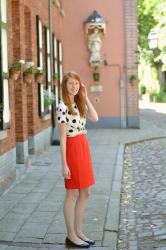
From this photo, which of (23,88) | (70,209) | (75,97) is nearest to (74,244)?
(70,209)

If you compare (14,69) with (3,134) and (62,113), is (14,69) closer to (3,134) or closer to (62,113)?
(3,134)

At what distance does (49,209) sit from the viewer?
7195 millimetres

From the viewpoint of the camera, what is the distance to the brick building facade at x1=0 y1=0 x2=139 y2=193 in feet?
28.7

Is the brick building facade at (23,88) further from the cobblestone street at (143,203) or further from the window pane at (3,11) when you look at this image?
the cobblestone street at (143,203)

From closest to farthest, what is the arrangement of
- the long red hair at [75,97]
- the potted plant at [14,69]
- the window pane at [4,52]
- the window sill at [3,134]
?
the long red hair at [75,97]
the window sill at [3,134]
the window pane at [4,52]
the potted plant at [14,69]

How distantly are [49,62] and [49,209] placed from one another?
8048mm

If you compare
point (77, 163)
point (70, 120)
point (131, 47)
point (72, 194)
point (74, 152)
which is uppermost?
point (131, 47)

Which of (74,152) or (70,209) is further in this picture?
(70,209)

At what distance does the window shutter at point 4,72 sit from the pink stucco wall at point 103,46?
11.9 metres

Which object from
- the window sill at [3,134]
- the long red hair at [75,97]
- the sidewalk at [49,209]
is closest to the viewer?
the long red hair at [75,97]

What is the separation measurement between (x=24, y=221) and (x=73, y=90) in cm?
199

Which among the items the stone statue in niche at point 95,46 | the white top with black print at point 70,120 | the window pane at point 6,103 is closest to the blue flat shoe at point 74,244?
the white top with black print at point 70,120

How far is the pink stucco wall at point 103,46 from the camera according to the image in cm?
2053

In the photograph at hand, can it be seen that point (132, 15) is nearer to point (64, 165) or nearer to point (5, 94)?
point (5, 94)
